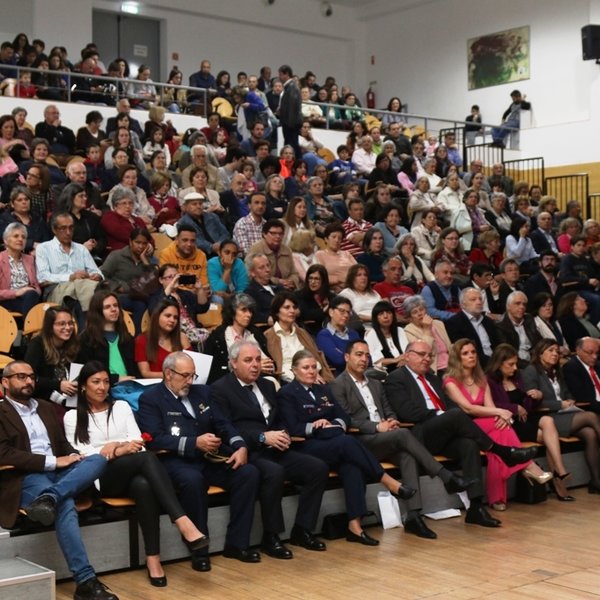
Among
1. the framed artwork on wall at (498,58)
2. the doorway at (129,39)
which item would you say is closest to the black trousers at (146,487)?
the doorway at (129,39)

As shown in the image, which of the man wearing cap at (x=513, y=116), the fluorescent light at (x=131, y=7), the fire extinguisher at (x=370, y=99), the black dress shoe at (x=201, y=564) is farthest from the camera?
the fire extinguisher at (x=370, y=99)

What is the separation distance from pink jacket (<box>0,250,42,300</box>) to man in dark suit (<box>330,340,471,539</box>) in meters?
2.14

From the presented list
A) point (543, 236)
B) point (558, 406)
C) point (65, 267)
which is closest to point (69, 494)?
point (65, 267)

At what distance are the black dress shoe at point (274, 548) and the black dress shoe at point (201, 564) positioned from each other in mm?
416

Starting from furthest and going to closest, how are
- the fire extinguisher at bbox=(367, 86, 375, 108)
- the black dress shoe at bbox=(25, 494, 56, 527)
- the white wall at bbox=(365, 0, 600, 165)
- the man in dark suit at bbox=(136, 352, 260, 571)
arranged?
the fire extinguisher at bbox=(367, 86, 375, 108)
the white wall at bbox=(365, 0, 600, 165)
the man in dark suit at bbox=(136, 352, 260, 571)
the black dress shoe at bbox=(25, 494, 56, 527)

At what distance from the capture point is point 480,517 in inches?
237

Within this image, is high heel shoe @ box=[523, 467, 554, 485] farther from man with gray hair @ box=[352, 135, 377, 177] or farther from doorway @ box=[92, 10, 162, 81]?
doorway @ box=[92, 10, 162, 81]

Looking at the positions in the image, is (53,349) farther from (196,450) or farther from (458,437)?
(458,437)

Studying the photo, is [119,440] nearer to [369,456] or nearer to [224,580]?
[224,580]

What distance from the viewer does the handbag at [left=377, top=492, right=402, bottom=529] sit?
590 cm

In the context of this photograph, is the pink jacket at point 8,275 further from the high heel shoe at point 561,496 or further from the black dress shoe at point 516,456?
the high heel shoe at point 561,496

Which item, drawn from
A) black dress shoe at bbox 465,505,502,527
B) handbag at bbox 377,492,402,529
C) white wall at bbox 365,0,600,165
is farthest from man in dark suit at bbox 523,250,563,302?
white wall at bbox 365,0,600,165

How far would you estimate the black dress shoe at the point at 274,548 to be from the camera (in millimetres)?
5295

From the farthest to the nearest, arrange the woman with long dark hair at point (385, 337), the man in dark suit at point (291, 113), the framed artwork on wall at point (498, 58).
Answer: the framed artwork on wall at point (498, 58) → the man in dark suit at point (291, 113) → the woman with long dark hair at point (385, 337)
